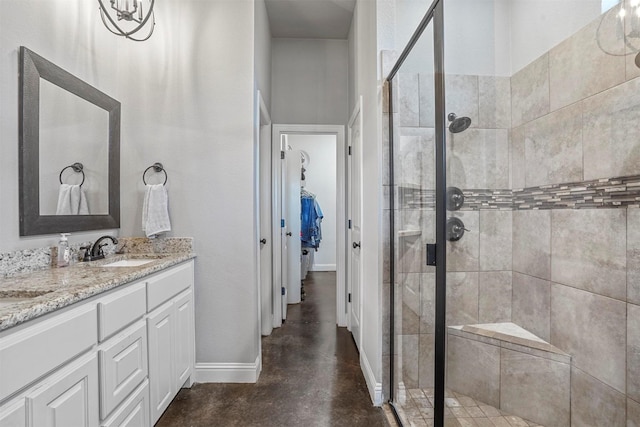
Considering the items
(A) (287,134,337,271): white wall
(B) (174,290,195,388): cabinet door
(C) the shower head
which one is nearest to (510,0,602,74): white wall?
(C) the shower head

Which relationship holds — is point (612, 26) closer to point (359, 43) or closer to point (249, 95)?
point (359, 43)

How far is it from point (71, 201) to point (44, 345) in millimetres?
1163

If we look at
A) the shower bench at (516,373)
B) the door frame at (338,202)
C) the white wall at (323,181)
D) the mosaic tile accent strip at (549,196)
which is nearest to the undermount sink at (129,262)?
the door frame at (338,202)

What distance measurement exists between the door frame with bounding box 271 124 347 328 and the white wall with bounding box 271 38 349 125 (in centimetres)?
10

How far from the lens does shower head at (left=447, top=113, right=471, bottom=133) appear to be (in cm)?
152

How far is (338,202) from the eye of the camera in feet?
11.0

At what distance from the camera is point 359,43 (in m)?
2.56

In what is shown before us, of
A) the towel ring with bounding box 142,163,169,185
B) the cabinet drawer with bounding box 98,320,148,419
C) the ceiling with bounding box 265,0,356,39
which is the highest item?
the ceiling with bounding box 265,0,356,39

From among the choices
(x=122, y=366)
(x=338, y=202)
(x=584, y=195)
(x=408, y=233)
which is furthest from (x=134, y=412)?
(x=584, y=195)

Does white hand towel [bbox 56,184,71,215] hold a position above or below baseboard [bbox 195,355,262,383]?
above

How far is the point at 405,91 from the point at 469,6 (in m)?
0.85

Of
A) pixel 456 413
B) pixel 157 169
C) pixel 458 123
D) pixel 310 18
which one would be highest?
pixel 310 18

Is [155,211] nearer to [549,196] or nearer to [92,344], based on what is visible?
[92,344]

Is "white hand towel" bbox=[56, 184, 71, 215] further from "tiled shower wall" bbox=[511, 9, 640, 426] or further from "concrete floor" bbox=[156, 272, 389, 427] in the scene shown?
"tiled shower wall" bbox=[511, 9, 640, 426]
